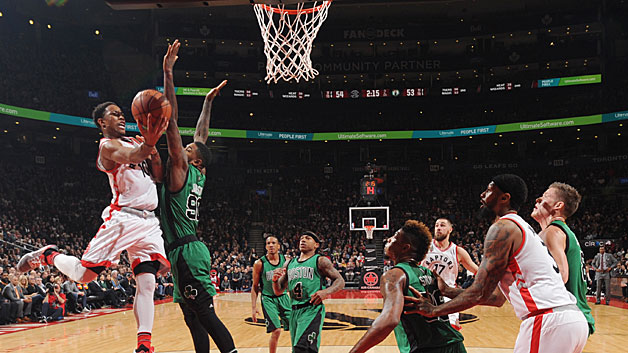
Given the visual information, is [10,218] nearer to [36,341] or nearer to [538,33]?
[36,341]

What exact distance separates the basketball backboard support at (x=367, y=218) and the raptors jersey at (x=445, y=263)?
16.7m

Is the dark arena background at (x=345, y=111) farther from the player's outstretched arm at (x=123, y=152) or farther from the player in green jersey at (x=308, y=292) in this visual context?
the player's outstretched arm at (x=123, y=152)

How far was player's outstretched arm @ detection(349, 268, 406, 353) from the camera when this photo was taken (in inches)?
120

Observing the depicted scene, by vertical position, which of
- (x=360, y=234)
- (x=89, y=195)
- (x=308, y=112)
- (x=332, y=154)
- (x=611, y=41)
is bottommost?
(x=360, y=234)

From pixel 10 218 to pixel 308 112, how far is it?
19.2m

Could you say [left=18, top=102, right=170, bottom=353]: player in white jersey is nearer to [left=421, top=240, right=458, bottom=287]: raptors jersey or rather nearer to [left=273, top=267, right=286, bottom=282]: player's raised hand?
[left=273, top=267, right=286, bottom=282]: player's raised hand

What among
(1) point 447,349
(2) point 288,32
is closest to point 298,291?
(1) point 447,349

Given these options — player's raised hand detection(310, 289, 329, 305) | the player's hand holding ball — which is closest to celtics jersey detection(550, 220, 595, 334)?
player's raised hand detection(310, 289, 329, 305)

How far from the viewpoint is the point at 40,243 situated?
69.4 ft

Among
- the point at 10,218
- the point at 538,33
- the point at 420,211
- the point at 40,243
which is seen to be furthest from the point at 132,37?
the point at 538,33

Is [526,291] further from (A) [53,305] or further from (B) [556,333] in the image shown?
(A) [53,305]

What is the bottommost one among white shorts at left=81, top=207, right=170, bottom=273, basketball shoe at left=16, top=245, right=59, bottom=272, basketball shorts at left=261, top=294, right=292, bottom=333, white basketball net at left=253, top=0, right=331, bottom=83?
basketball shorts at left=261, top=294, right=292, bottom=333

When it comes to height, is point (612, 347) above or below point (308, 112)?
below

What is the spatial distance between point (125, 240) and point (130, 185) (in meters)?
0.48
